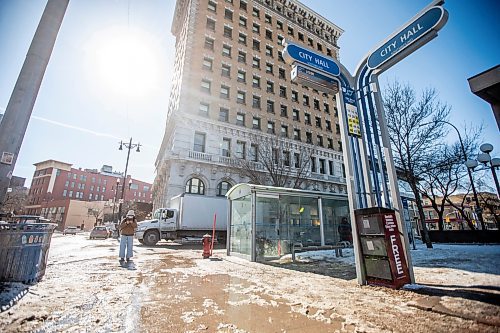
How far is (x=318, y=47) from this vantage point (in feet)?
124

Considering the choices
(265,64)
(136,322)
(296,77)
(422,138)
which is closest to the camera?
(136,322)

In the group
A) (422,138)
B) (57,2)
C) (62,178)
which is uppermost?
(62,178)

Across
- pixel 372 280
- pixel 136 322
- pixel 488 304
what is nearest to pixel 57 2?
pixel 136 322

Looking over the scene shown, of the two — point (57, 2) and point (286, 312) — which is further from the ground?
point (57, 2)

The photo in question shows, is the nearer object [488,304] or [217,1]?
[488,304]

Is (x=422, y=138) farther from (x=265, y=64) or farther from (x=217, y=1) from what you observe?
(x=217, y=1)

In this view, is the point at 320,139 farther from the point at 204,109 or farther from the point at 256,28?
the point at 256,28

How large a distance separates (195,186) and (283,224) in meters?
13.1

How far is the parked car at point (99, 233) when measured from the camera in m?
28.5

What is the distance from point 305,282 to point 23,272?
6.17 m

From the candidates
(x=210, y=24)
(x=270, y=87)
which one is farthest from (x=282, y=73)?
(x=210, y=24)

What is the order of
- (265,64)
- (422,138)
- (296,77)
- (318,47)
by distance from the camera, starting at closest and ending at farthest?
(296,77) → (422,138) → (265,64) → (318,47)

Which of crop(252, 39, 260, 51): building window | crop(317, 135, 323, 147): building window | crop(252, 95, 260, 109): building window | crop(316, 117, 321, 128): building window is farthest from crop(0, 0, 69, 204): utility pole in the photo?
crop(316, 117, 321, 128): building window

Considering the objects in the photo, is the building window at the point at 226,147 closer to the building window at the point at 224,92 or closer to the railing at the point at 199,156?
the railing at the point at 199,156
